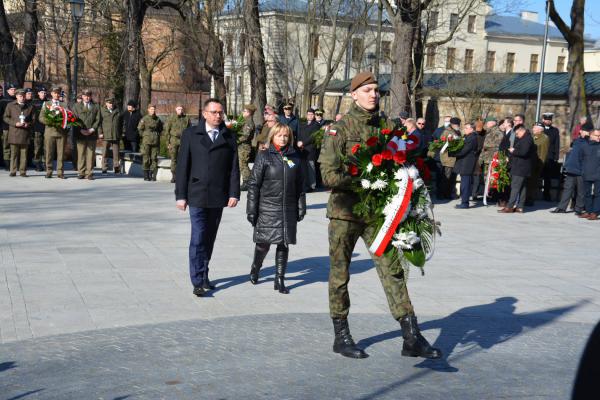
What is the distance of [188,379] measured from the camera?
230 inches

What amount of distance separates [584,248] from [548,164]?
7073mm

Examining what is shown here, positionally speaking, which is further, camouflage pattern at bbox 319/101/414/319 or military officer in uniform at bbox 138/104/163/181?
military officer in uniform at bbox 138/104/163/181

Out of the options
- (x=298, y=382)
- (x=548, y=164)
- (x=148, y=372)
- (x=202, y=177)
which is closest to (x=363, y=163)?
(x=298, y=382)

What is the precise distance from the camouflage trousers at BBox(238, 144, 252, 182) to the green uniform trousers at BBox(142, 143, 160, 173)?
117 inches

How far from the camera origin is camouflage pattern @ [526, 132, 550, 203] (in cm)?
1838

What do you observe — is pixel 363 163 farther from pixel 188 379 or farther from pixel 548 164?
pixel 548 164

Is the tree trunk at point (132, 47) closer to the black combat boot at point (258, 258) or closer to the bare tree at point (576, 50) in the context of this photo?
the bare tree at point (576, 50)

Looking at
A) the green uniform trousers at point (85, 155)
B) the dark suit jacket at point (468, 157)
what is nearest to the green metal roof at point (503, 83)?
the dark suit jacket at point (468, 157)

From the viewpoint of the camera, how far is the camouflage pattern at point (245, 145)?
18.2 m

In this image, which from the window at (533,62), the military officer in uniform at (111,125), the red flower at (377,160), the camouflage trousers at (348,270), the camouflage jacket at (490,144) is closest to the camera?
the red flower at (377,160)

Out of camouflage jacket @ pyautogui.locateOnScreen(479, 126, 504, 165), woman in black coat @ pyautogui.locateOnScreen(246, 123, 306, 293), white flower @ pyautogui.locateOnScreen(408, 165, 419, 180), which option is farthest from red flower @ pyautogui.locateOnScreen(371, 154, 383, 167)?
camouflage jacket @ pyautogui.locateOnScreen(479, 126, 504, 165)

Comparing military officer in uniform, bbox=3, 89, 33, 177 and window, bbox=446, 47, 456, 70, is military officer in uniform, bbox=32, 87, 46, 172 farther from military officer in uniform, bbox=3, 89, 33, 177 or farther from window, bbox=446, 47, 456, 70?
window, bbox=446, 47, 456, 70

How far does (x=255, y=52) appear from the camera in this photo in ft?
78.6

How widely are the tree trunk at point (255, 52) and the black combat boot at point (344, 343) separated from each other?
57.7ft
